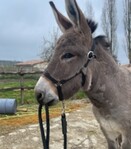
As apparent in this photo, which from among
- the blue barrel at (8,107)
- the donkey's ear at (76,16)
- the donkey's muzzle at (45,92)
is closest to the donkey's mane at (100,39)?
the donkey's ear at (76,16)

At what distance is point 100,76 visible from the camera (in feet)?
13.1

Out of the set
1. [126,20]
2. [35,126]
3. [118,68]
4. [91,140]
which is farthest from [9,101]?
[126,20]

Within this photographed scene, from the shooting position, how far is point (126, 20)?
30750 millimetres

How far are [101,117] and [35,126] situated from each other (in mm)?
4704

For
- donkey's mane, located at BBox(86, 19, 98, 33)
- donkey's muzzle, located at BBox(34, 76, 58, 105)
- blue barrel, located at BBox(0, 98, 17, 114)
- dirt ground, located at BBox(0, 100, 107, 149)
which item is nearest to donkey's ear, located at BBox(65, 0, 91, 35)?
donkey's mane, located at BBox(86, 19, 98, 33)

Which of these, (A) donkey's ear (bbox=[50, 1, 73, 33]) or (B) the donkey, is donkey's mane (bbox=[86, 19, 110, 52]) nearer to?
(B) the donkey

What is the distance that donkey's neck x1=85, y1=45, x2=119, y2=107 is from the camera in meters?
3.93

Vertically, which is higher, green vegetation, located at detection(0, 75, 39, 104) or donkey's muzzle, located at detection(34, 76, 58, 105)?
donkey's muzzle, located at detection(34, 76, 58, 105)

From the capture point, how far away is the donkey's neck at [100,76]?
3.93m

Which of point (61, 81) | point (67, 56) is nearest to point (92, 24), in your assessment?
point (67, 56)

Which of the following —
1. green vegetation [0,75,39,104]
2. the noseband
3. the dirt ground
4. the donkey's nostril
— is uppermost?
the noseband

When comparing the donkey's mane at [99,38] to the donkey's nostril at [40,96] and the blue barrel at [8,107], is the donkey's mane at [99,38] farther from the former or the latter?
the blue barrel at [8,107]

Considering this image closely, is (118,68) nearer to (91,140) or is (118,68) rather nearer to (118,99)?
(118,99)

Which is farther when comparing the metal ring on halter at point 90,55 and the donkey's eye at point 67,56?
the metal ring on halter at point 90,55
